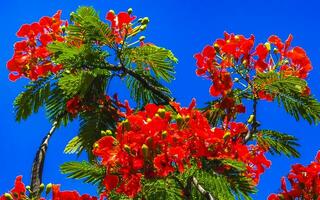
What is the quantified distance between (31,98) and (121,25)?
1071 mm

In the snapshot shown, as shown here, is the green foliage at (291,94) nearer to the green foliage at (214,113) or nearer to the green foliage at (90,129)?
the green foliage at (214,113)

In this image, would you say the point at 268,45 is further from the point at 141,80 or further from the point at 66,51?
the point at 66,51

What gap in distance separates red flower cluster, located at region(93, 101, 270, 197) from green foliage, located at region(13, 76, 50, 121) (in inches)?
57.4

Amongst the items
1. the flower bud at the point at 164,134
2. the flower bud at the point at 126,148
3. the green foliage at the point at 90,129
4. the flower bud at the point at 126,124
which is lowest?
the flower bud at the point at 126,148

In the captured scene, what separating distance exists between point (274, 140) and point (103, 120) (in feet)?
5.04

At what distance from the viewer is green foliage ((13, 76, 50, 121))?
551 cm

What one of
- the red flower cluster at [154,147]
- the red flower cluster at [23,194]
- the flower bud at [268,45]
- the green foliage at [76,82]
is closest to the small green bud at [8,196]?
the red flower cluster at [23,194]

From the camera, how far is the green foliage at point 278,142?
4.90m

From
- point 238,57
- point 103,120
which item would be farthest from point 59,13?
point 238,57

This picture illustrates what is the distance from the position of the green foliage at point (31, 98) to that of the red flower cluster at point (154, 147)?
146 cm

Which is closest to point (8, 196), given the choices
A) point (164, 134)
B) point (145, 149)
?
point (145, 149)

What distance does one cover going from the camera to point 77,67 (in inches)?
Result: 206

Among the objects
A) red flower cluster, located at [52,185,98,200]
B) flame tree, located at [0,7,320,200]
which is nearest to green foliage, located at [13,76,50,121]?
flame tree, located at [0,7,320,200]

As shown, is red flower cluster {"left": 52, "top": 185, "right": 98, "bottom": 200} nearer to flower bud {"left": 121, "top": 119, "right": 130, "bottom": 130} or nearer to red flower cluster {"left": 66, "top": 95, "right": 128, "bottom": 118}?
flower bud {"left": 121, "top": 119, "right": 130, "bottom": 130}
